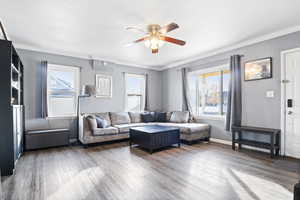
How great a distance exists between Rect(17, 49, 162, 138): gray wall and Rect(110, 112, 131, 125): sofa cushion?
376mm

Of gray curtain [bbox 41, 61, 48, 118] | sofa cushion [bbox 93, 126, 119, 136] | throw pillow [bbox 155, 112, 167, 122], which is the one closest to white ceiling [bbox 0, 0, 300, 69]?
gray curtain [bbox 41, 61, 48, 118]

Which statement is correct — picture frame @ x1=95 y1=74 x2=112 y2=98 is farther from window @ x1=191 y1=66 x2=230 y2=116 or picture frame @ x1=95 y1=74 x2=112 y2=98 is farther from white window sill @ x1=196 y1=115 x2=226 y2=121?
white window sill @ x1=196 y1=115 x2=226 y2=121

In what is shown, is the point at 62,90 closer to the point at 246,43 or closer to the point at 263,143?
the point at 246,43

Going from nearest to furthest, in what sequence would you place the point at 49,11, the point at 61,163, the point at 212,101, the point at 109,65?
1. the point at 49,11
2. the point at 61,163
3. the point at 212,101
4. the point at 109,65

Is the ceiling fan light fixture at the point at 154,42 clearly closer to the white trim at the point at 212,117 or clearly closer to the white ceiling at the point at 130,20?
the white ceiling at the point at 130,20

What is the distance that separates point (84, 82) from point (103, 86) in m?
0.60

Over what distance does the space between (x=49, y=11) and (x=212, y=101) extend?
4.61 meters

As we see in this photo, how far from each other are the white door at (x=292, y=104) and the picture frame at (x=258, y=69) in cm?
31

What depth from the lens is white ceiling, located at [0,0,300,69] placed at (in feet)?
8.09

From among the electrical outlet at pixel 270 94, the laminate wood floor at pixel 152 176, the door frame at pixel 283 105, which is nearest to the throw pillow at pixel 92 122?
the laminate wood floor at pixel 152 176

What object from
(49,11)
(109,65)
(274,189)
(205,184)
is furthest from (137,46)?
(274,189)

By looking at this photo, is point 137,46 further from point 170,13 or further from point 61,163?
point 61,163

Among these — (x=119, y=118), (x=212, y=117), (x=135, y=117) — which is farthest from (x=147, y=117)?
(x=212, y=117)

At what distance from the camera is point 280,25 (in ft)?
10.5
